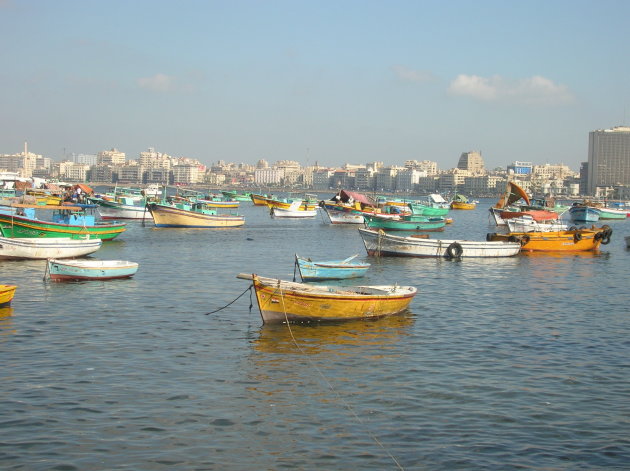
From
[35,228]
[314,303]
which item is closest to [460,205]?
[35,228]

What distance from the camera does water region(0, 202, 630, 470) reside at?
12.5m

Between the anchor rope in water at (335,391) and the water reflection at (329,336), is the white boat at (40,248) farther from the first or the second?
the anchor rope in water at (335,391)

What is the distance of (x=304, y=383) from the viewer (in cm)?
1619

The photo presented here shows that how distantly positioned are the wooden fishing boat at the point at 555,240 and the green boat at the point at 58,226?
23.4 metres

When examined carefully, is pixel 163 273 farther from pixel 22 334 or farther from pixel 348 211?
pixel 348 211

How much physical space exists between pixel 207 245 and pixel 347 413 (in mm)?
34321

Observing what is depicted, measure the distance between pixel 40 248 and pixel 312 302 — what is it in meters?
18.5

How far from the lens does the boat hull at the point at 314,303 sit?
68.8 feet

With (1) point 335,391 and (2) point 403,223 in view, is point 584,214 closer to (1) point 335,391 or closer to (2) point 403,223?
(2) point 403,223

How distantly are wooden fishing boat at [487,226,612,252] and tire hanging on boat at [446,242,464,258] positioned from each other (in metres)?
5.47

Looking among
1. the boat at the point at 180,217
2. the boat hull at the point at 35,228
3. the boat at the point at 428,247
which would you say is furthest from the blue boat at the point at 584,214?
the boat hull at the point at 35,228

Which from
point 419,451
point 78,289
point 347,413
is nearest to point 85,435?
point 347,413

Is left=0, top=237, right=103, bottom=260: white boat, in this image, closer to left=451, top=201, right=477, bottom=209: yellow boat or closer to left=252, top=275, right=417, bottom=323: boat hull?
left=252, top=275, right=417, bottom=323: boat hull

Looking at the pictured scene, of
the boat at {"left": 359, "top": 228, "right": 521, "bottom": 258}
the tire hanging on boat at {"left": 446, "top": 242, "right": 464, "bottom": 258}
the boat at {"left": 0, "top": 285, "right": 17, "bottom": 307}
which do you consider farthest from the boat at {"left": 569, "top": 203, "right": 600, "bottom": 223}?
the boat at {"left": 0, "top": 285, "right": 17, "bottom": 307}
